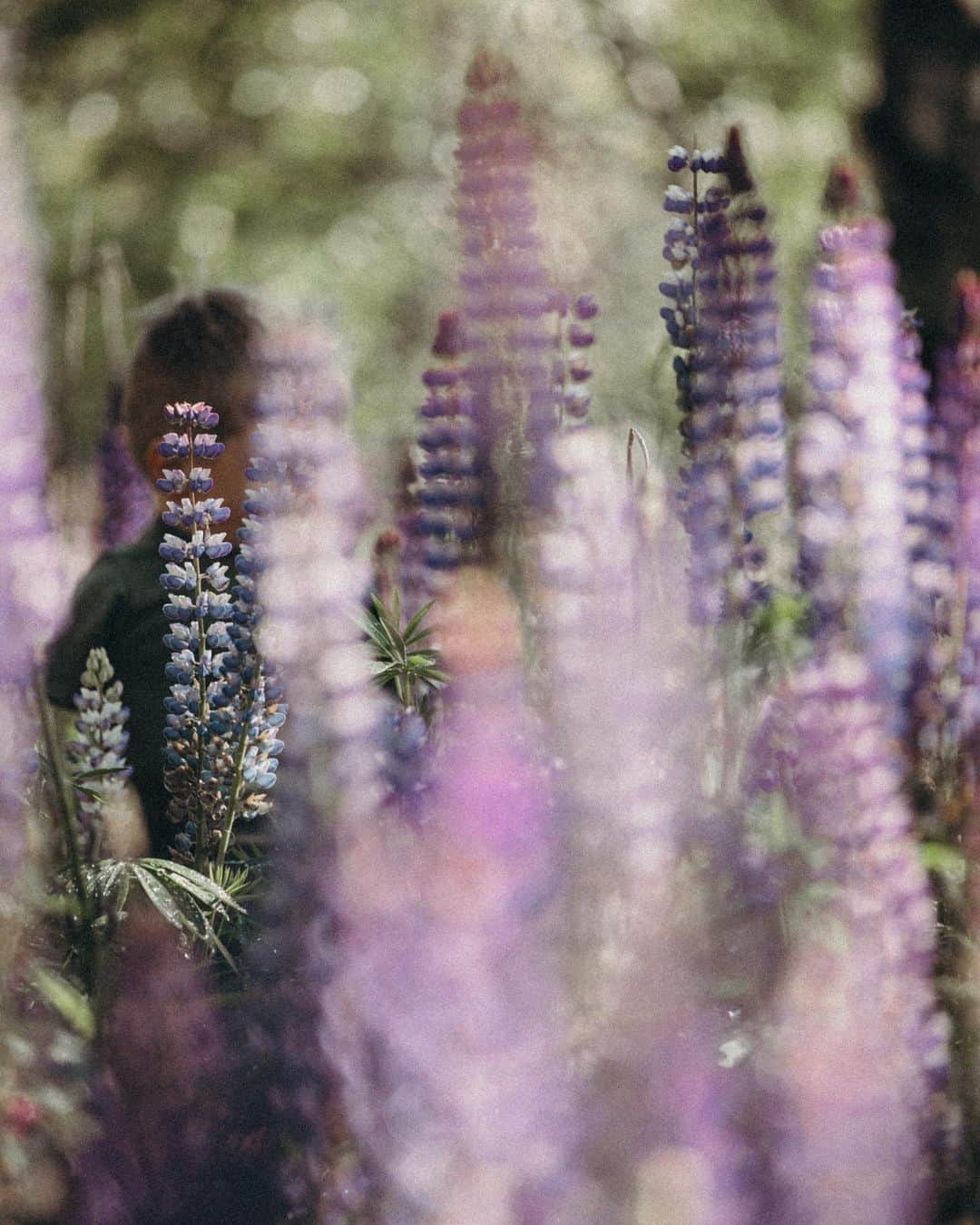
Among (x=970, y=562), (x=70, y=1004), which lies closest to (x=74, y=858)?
(x=70, y=1004)

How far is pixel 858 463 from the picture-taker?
152 cm

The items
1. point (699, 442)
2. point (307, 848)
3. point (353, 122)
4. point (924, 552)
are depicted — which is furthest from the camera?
point (353, 122)

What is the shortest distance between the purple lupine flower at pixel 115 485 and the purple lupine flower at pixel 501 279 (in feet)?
3.97

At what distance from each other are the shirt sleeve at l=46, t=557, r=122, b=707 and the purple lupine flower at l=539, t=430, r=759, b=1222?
1.61 m

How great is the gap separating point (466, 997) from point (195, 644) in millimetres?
713

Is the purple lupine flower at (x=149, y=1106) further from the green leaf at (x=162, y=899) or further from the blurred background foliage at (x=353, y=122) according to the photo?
the blurred background foliage at (x=353, y=122)

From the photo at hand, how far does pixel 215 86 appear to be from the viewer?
Answer: 796cm

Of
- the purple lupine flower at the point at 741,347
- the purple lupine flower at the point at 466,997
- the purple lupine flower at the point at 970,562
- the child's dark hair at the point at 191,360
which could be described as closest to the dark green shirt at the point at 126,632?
the child's dark hair at the point at 191,360

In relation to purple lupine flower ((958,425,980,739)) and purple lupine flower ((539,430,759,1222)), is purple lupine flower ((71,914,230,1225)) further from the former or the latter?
purple lupine flower ((958,425,980,739))

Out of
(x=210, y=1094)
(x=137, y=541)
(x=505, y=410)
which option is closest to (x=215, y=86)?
(x=137, y=541)

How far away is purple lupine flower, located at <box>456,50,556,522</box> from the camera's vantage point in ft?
4.64

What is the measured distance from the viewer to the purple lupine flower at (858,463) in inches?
57.3

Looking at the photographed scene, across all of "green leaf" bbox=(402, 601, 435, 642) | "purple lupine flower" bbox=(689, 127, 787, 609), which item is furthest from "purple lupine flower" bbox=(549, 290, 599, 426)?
"green leaf" bbox=(402, 601, 435, 642)

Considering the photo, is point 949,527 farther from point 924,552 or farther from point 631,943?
point 631,943
